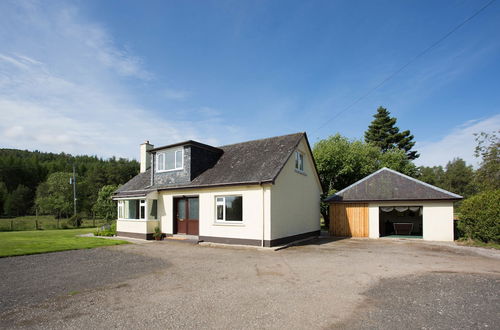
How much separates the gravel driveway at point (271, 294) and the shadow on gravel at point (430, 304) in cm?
2

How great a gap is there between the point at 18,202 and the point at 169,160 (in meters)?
64.3

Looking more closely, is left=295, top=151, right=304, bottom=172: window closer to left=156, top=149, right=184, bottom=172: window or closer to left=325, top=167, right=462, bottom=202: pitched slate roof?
left=325, top=167, right=462, bottom=202: pitched slate roof

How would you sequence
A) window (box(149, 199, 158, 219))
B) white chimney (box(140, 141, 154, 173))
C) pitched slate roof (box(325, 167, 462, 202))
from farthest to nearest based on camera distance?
white chimney (box(140, 141, 154, 173)), window (box(149, 199, 158, 219)), pitched slate roof (box(325, 167, 462, 202))

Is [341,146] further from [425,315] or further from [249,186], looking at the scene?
[425,315]

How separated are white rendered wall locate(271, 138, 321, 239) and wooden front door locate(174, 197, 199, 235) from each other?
4866 millimetres

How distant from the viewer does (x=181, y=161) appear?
56.9 ft

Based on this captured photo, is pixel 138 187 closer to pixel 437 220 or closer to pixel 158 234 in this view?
pixel 158 234

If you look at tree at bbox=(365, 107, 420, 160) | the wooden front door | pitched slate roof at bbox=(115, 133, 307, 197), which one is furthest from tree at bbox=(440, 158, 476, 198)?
Answer: the wooden front door

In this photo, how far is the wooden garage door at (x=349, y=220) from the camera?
755 inches

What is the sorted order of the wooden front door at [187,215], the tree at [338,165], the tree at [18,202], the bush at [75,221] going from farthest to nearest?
the tree at [18,202] → the bush at [75,221] → the tree at [338,165] → the wooden front door at [187,215]

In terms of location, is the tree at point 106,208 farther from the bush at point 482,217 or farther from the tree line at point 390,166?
the bush at point 482,217

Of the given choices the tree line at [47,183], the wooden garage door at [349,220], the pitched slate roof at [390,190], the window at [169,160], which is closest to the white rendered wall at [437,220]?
the pitched slate roof at [390,190]

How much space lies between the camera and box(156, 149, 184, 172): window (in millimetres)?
17406

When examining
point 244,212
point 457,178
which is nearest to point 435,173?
point 457,178
